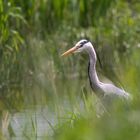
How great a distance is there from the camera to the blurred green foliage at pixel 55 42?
10234 millimetres

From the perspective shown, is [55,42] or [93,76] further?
[55,42]

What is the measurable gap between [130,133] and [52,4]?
8113 millimetres

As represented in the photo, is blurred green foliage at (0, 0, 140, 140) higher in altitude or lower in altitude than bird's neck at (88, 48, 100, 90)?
lower

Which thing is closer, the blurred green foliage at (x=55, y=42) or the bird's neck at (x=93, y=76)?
the bird's neck at (x=93, y=76)

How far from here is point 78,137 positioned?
4332 millimetres

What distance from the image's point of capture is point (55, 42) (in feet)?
39.2

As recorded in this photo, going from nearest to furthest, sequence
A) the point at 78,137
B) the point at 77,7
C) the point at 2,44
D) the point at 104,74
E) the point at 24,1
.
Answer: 1. the point at 78,137
2. the point at 104,74
3. the point at 2,44
4. the point at 24,1
5. the point at 77,7

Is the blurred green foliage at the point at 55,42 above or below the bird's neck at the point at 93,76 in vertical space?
below

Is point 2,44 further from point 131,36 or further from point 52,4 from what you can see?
point 131,36

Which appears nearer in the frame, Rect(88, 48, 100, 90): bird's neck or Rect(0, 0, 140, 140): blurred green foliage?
Rect(88, 48, 100, 90): bird's neck

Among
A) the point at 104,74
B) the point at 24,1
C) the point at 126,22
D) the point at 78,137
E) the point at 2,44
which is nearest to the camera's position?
the point at 78,137

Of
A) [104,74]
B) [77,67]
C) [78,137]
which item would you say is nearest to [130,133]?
[78,137]

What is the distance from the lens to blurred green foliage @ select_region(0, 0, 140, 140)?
10.2m

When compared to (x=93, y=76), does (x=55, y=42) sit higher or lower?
lower
